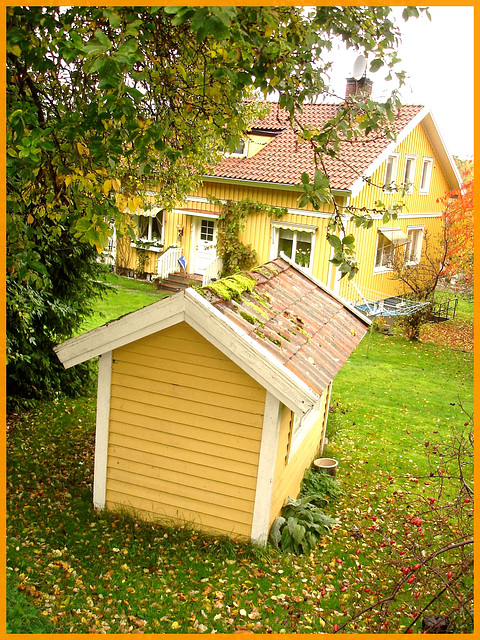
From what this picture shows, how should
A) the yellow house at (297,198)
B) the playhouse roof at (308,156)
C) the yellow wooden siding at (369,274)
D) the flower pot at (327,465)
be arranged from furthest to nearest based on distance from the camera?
the yellow wooden siding at (369,274) → the yellow house at (297,198) → the playhouse roof at (308,156) → the flower pot at (327,465)

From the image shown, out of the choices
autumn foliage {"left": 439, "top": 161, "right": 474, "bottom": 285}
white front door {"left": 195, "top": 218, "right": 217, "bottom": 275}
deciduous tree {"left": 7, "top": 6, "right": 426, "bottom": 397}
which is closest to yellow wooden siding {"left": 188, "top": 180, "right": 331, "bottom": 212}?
white front door {"left": 195, "top": 218, "right": 217, "bottom": 275}

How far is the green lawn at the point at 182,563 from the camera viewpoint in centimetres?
507

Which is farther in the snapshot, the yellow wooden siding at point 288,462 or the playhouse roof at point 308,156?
the playhouse roof at point 308,156

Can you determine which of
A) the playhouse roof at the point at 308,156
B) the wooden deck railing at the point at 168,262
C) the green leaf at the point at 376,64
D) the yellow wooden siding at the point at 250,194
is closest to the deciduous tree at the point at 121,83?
the green leaf at the point at 376,64

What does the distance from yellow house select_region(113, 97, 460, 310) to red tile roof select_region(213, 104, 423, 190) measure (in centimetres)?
4

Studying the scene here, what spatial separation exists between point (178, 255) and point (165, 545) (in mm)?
17232

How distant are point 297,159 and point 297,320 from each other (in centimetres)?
1407

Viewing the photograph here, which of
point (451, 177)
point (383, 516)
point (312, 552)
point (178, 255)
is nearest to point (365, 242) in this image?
point (178, 255)

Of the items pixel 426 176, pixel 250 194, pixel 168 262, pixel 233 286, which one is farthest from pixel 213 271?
pixel 233 286

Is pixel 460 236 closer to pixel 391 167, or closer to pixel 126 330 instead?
pixel 391 167

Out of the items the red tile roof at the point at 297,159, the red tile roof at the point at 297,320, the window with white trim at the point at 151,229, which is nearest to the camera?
the red tile roof at the point at 297,320

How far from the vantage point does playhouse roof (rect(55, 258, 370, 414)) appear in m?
5.61

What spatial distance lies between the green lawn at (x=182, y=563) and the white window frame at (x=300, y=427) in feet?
3.59

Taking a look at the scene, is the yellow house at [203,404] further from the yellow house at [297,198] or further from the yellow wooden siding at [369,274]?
the yellow wooden siding at [369,274]
